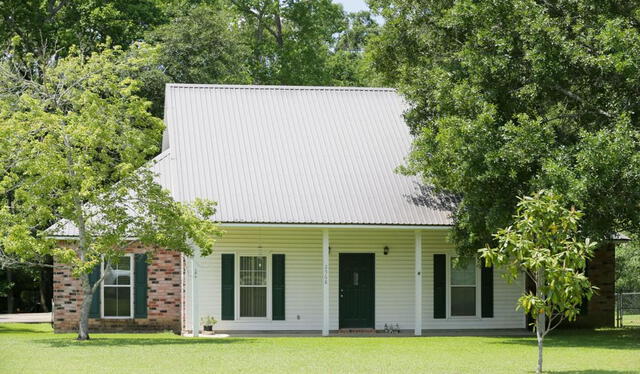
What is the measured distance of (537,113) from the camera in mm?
23516

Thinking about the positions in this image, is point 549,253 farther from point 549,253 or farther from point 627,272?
point 627,272

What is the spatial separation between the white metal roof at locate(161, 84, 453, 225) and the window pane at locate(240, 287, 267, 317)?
2.48 meters

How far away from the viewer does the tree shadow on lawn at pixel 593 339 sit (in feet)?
75.2

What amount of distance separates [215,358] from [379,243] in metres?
9.34

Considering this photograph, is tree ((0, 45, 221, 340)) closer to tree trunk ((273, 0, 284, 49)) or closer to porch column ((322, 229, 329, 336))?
porch column ((322, 229, 329, 336))

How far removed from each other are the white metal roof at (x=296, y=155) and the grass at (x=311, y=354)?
3429 mm

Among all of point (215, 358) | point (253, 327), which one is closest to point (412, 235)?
point (253, 327)

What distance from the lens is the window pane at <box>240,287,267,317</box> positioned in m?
26.7

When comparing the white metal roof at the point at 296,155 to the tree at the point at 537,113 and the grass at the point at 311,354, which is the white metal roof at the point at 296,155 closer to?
the tree at the point at 537,113

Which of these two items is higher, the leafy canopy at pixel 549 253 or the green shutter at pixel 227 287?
the leafy canopy at pixel 549 253

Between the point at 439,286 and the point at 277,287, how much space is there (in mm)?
4543

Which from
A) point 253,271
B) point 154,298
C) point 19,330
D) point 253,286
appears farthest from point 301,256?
point 19,330

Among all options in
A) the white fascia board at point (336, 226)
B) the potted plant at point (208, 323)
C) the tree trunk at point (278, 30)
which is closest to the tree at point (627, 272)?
the white fascia board at point (336, 226)

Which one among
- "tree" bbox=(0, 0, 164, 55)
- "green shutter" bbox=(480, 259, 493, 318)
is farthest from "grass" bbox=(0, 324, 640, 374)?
"tree" bbox=(0, 0, 164, 55)
